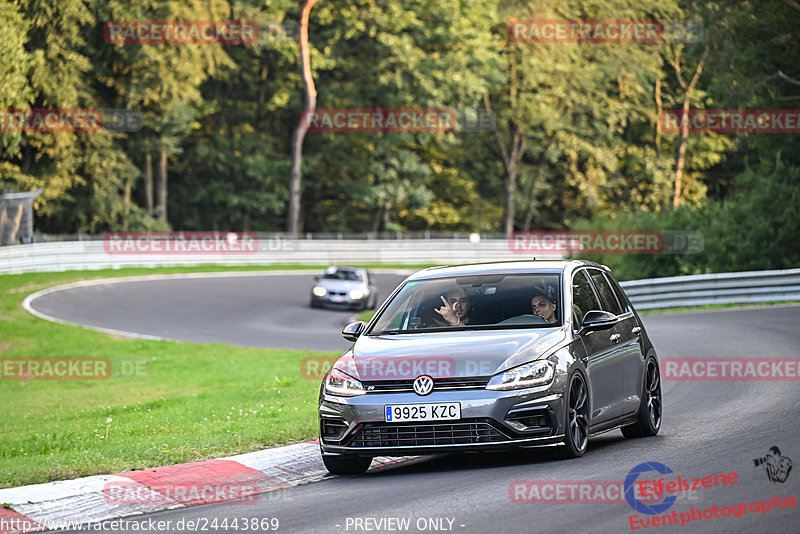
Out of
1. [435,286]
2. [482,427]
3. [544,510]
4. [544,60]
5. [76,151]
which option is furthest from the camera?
[544,60]

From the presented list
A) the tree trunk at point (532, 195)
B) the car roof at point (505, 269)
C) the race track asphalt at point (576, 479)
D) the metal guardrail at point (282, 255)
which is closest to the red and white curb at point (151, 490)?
the race track asphalt at point (576, 479)

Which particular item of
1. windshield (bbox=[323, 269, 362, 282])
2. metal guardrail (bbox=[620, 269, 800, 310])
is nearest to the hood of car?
metal guardrail (bbox=[620, 269, 800, 310])

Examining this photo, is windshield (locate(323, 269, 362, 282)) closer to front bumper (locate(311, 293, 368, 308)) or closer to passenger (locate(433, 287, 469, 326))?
front bumper (locate(311, 293, 368, 308))

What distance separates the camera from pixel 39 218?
2430 inches

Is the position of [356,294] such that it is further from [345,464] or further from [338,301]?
[345,464]

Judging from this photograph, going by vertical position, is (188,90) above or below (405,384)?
above

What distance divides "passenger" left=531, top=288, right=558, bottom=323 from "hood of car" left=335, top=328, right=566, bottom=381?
27 cm

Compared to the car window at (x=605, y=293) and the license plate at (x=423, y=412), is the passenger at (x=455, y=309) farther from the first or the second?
the car window at (x=605, y=293)

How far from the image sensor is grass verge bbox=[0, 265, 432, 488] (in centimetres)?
1072

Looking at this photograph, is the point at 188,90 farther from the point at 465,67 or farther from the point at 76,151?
the point at 465,67

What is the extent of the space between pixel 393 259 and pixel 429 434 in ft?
181

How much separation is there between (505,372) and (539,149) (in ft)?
225

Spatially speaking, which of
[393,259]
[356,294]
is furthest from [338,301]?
[393,259]

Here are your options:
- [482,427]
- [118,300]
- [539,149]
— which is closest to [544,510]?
[482,427]
